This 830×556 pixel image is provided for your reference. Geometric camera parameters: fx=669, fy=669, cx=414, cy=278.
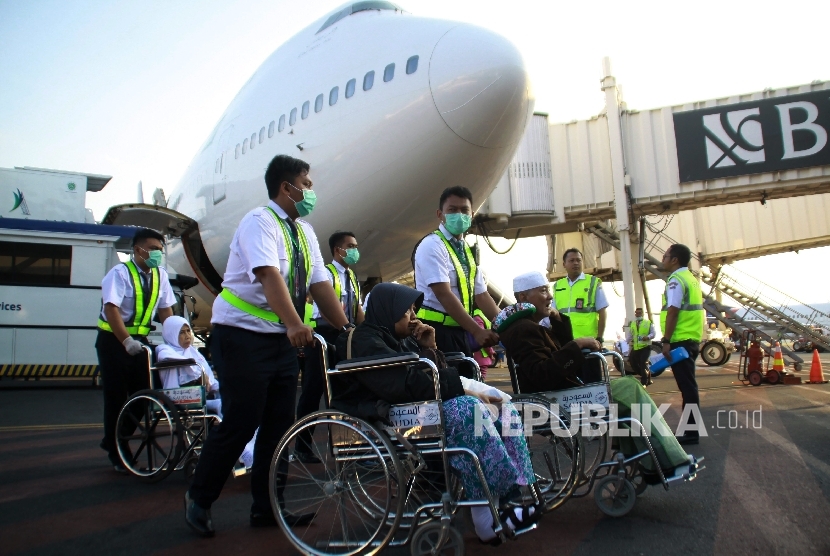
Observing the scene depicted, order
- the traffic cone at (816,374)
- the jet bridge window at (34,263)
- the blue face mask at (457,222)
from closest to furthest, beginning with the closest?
the blue face mask at (457,222) → the traffic cone at (816,374) → the jet bridge window at (34,263)

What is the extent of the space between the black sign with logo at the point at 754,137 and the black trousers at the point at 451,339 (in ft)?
46.8

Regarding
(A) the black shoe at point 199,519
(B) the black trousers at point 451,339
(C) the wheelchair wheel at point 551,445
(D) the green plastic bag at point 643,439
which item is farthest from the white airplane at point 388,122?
(A) the black shoe at point 199,519

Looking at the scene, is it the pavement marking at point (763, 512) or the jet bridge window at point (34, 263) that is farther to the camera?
the jet bridge window at point (34, 263)

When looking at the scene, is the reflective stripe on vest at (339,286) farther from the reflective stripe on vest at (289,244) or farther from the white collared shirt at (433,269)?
the reflective stripe on vest at (289,244)

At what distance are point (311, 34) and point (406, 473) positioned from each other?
827cm

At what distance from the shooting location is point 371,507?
9.84ft

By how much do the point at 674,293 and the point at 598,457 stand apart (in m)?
3.02

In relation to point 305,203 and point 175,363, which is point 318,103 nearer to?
point 175,363

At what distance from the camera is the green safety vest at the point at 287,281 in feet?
10.2

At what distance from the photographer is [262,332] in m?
3.10

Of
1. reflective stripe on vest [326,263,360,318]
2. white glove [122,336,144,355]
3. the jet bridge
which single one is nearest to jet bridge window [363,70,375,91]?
reflective stripe on vest [326,263,360,318]

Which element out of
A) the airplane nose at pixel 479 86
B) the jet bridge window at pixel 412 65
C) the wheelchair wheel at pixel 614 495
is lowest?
the wheelchair wheel at pixel 614 495

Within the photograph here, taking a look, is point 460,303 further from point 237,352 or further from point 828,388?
point 828,388

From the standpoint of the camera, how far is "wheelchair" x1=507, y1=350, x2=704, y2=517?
2970 mm
